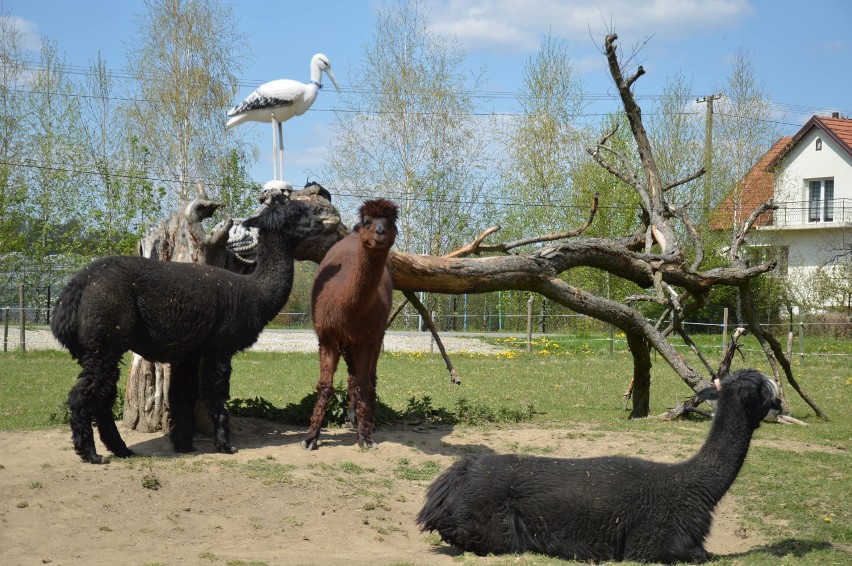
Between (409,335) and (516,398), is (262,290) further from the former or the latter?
(409,335)

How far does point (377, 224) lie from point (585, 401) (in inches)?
346

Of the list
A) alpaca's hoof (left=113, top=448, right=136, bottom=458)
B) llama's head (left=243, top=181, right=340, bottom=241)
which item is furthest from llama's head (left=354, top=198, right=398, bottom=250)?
alpaca's hoof (left=113, top=448, right=136, bottom=458)

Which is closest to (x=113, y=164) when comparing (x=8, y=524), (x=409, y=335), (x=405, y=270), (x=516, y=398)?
(x=409, y=335)

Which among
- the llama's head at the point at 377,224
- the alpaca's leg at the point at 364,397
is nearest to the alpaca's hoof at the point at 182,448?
the alpaca's leg at the point at 364,397

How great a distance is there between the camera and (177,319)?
327 inches

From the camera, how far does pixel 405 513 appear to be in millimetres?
7227

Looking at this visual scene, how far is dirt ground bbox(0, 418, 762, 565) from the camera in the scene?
5941mm

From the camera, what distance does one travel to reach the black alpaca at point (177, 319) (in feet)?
26.0

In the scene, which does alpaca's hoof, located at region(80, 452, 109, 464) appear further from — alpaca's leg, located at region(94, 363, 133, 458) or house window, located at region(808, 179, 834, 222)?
house window, located at region(808, 179, 834, 222)

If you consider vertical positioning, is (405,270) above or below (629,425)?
above

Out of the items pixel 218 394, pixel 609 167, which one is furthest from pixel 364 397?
pixel 609 167

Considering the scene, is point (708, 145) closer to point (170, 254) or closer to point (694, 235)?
point (694, 235)

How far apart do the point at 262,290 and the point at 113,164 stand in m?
24.4

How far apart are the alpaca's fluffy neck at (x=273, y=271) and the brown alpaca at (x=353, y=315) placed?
0.33 metres
